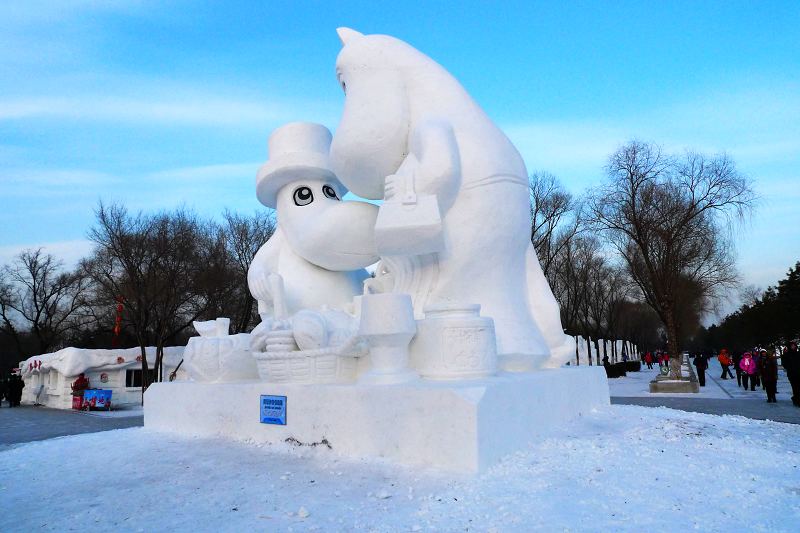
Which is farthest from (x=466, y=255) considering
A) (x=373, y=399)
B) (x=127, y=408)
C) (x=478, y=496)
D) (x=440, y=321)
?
(x=127, y=408)

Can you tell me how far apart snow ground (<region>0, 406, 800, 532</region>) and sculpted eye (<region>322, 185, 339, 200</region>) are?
3.24 meters

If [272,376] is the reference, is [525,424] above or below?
below

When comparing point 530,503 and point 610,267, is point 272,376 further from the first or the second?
point 610,267

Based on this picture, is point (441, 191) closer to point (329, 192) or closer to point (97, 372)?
point (329, 192)

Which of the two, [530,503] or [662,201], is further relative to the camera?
[662,201]

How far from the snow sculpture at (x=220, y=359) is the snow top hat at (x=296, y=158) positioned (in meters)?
1.87

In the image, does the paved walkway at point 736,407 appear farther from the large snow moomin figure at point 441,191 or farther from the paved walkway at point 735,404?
the large snow moomin figure at point 441,191

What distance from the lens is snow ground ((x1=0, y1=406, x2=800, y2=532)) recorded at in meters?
3.00

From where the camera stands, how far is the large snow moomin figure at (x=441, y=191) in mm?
5309

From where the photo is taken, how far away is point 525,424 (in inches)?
176

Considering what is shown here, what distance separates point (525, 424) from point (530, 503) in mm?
1355

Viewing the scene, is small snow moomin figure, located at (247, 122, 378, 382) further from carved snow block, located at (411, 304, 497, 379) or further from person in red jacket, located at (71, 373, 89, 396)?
person in red jacket, located at (71, 373, 89, 396)

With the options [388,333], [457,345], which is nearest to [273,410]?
[388,333]

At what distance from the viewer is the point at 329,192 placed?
285 inches
